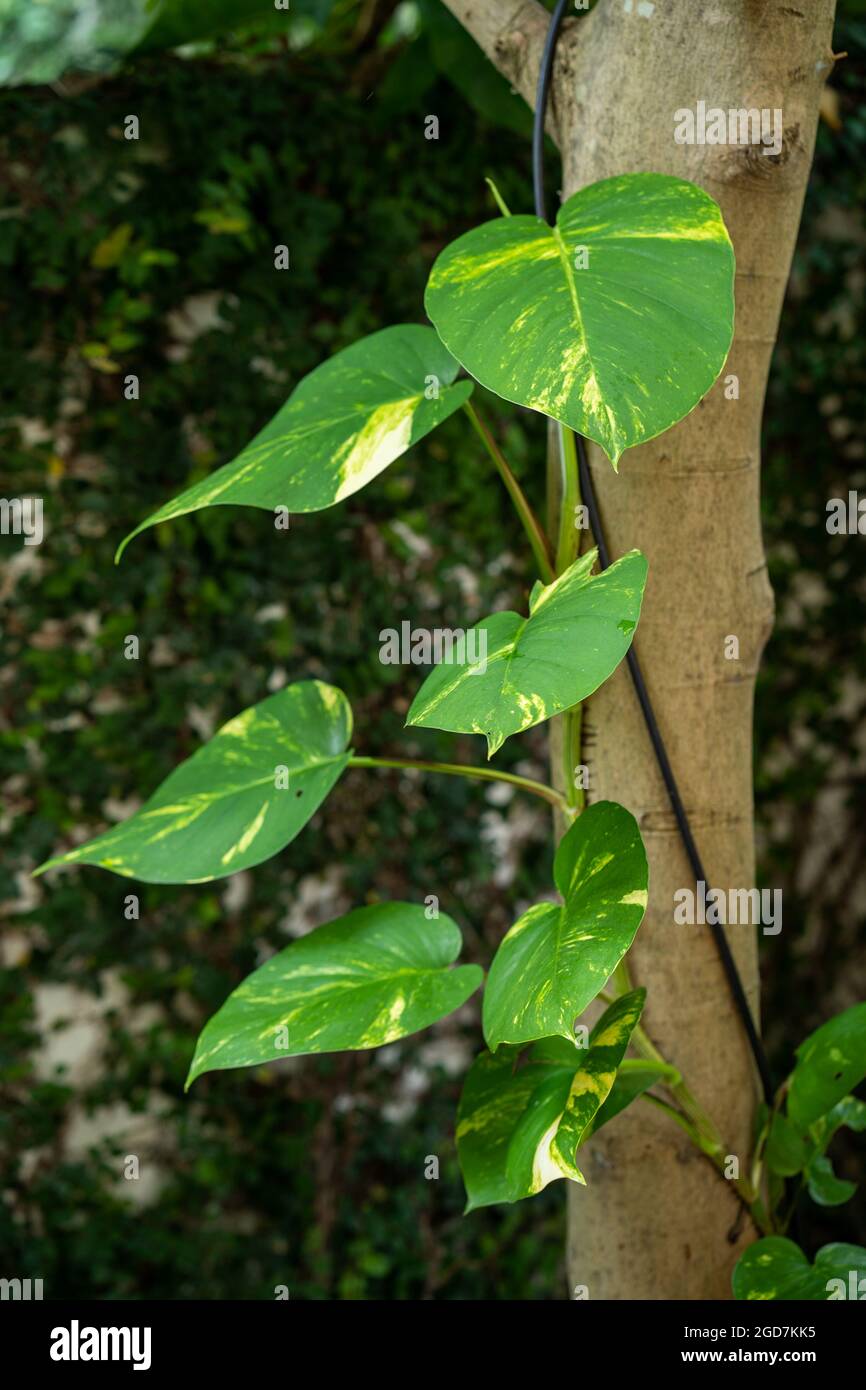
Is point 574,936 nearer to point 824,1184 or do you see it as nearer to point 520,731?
point 520,731

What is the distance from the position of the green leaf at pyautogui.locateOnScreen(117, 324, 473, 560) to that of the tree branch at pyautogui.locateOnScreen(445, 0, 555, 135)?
0.65ft

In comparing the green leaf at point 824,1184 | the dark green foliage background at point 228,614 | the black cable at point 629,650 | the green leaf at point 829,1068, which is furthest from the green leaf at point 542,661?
the dark green foliage background at point 228,614

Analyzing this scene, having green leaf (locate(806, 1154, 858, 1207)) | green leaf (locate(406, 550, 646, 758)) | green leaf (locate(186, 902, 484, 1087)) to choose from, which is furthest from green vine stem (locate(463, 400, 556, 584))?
green leaf (locate(806, 1154, 858, 1207))

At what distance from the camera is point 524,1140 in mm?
696

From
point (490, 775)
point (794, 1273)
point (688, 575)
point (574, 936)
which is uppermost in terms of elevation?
point (688, 575)

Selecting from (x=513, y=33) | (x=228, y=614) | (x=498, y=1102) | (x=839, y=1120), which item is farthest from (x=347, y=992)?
(x=228, y=614)

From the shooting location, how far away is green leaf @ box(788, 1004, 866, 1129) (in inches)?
31.8

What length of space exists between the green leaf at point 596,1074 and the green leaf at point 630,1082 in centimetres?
4

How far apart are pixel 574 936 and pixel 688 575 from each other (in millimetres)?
285

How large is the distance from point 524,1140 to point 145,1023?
1024mm

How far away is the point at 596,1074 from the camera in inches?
27.7

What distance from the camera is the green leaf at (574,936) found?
606 mm
